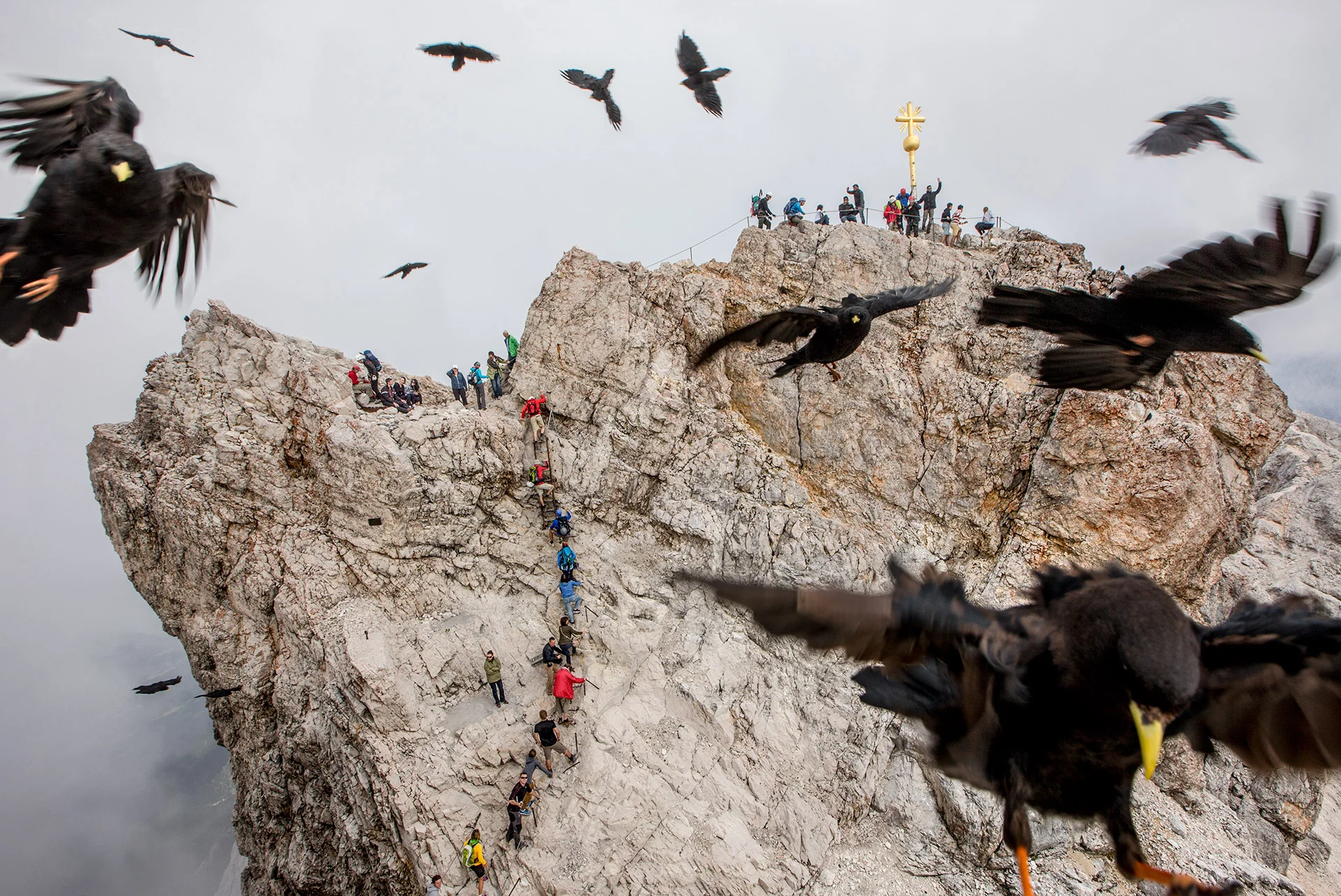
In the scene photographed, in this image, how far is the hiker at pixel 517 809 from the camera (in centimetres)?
1141

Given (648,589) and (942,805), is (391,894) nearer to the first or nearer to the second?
(648,589)

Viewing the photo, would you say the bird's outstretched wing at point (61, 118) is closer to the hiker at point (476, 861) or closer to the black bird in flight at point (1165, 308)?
the black bird in flight at point (1165, 308)

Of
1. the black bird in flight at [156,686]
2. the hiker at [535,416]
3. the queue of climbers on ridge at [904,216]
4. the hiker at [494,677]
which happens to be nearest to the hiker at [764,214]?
the queue of climbers on ridge at [904,216]

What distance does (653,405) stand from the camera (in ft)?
52.9

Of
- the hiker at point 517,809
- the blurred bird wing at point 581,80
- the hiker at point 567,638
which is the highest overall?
the blurred bird wing at point 581,80

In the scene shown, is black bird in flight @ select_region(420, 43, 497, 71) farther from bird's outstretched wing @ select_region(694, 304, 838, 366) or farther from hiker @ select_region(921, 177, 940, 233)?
hiker @ select_region(921, 177, 940, 233)

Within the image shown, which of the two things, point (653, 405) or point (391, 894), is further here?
point (653, 405)

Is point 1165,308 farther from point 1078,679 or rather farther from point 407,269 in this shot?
point 407,269

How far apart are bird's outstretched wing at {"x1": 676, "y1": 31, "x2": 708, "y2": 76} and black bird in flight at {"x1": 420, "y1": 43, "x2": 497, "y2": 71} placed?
400 centimetres

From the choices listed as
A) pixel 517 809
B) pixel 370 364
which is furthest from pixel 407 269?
pixel 517 809

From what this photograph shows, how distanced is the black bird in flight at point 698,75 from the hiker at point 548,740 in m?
13.3

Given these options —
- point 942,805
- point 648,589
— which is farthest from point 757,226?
point 942,805

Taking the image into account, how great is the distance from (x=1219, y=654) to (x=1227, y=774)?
15405 mm

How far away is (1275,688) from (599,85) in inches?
588
